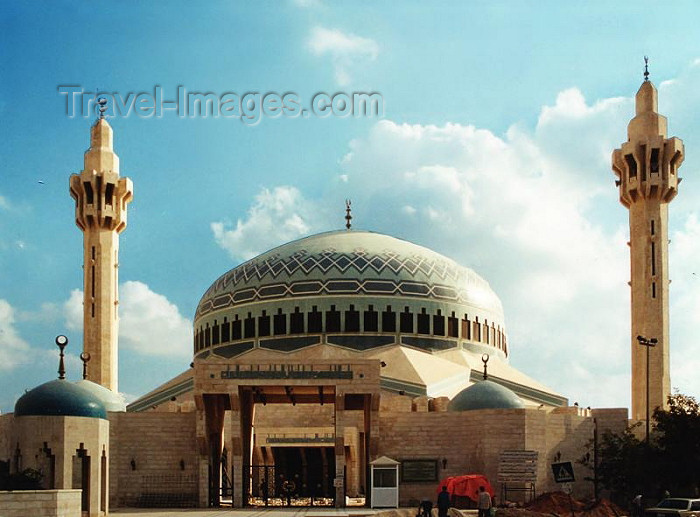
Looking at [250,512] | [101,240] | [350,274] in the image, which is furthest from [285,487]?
[101,240]

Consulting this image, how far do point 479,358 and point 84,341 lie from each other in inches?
620

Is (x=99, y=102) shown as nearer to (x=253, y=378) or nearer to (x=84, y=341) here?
(x=84, y=341)

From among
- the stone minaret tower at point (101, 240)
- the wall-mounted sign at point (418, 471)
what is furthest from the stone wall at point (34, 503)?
the stone minaret tower at point (101, 240)

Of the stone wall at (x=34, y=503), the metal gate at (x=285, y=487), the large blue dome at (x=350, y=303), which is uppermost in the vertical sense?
the large blue dome at (x=350, y=303)

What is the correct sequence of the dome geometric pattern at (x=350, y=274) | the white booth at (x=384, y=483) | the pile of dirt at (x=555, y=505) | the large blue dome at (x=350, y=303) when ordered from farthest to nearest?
the dome geometric pattern at (x=350, y=274) → the large blue dome at (x=350, y=303) → the white booth at (x=384, y=483) → the pile of dirt at (x=555, y=505)

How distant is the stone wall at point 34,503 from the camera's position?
24453 mm

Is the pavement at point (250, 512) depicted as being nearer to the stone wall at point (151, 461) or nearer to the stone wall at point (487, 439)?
the stone wall at point (151, 461)

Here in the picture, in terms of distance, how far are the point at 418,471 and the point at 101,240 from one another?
17.2 m

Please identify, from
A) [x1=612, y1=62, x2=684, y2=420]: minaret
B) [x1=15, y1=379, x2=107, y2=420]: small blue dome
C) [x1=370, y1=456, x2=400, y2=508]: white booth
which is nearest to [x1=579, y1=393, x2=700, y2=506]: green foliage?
[x1=612, y1=62, x2=684, y2=420]: minaret

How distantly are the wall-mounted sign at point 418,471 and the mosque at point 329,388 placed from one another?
44 mm

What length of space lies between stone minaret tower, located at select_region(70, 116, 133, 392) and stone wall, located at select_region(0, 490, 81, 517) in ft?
74.1

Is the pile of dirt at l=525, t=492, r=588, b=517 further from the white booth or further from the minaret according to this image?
the minaret

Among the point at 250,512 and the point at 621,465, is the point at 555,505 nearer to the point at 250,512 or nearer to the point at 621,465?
the point at 621,465

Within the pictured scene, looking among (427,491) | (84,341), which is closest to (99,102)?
(84,341)
